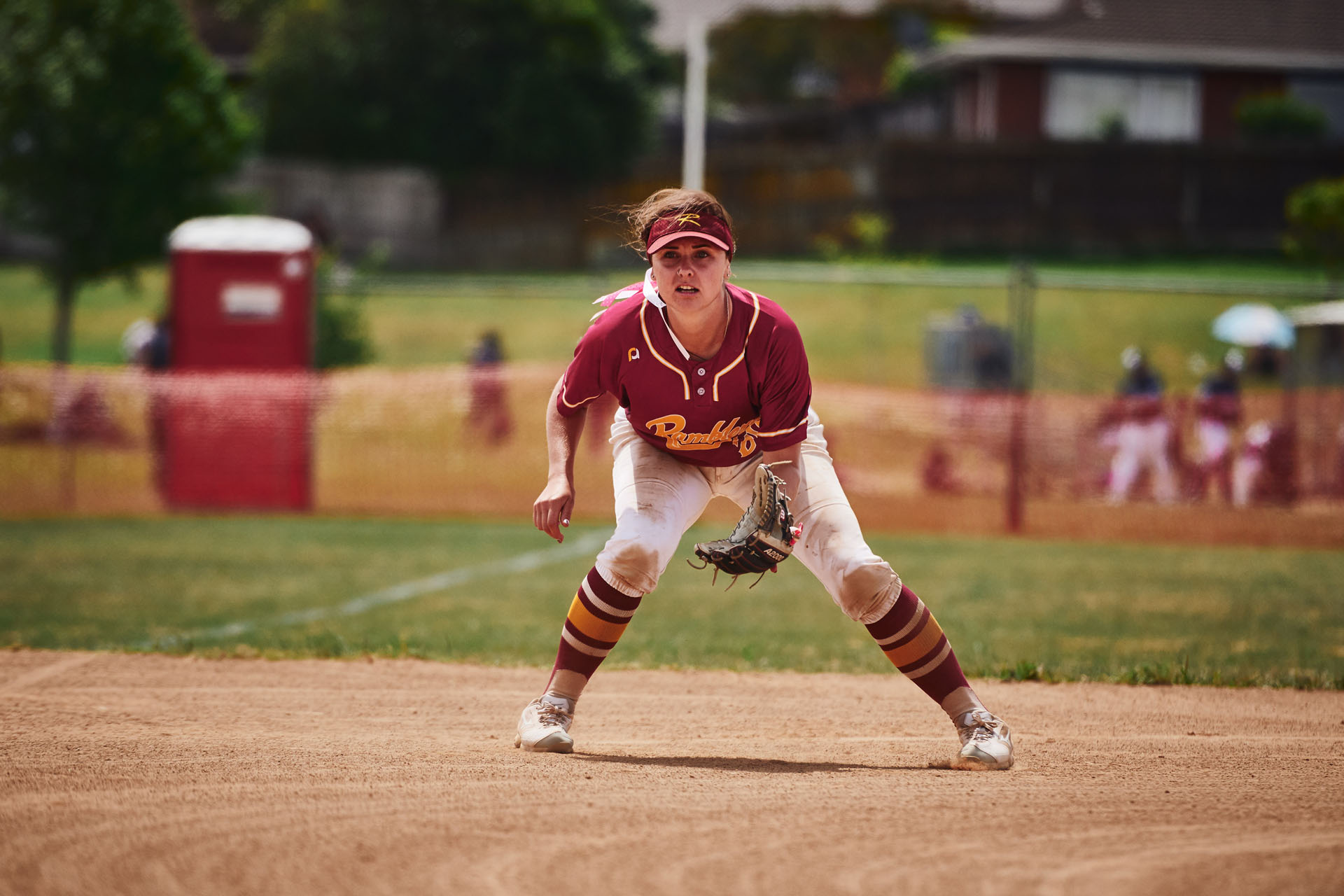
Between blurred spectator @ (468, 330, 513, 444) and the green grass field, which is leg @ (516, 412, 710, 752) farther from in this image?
the green grass field

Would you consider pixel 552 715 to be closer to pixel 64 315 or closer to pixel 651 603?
pixel 651 603

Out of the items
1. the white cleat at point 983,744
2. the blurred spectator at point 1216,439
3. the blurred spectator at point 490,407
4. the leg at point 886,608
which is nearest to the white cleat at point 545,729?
the leg at point 886,608

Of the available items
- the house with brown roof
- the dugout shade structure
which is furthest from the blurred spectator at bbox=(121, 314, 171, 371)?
the house with brown roof

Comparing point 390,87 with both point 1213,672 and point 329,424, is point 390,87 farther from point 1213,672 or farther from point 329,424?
point 1213,672

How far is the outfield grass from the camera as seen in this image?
769cm

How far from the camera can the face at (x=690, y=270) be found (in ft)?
15.4

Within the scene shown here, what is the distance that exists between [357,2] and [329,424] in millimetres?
25445

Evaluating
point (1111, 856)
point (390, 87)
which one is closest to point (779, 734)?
point (1111, 856)

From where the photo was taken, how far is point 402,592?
1020 centimetres

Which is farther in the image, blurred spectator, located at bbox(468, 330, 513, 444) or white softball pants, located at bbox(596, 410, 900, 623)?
blurred spectator, located at bbox(468, 330, 513, 444)

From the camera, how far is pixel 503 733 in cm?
537

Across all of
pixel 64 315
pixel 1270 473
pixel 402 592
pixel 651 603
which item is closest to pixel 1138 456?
pixel 1270 473

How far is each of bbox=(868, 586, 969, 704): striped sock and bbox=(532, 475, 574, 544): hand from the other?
1096 millimetres

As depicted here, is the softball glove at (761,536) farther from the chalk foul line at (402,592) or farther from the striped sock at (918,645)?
the chalk foul line at (402,592)
